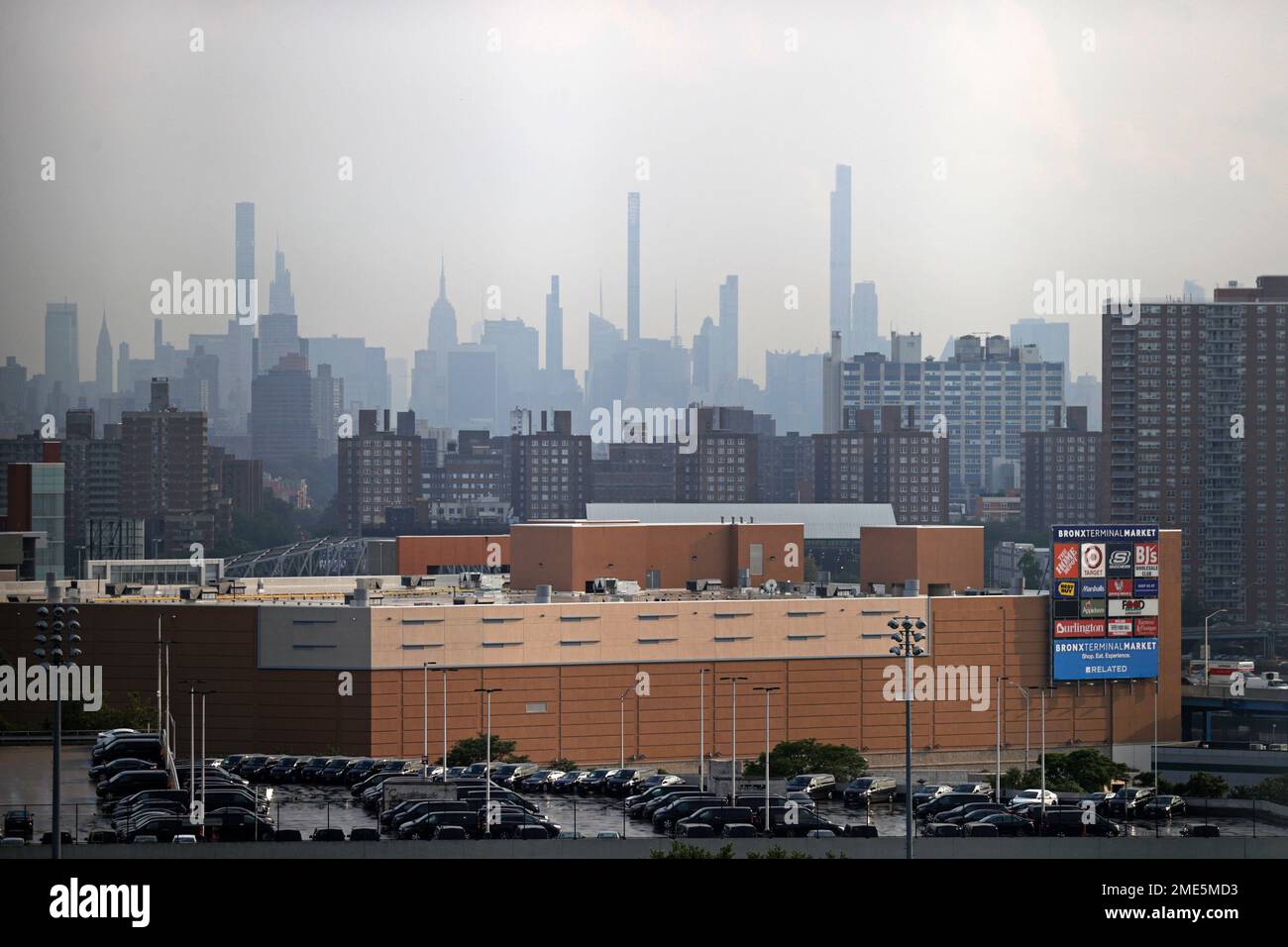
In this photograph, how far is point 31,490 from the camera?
44844mm

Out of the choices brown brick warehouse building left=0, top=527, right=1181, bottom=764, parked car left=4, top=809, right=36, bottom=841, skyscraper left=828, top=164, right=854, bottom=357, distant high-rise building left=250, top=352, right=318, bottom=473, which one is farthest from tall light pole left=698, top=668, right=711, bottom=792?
skyscraper left=828, top=164, right=854, bottom=357

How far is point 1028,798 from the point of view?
2264cm

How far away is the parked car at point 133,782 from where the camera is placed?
66.8 ft

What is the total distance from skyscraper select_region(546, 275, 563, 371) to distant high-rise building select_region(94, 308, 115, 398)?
42409 mm

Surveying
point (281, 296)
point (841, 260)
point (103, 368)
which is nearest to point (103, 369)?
point (103, 368)

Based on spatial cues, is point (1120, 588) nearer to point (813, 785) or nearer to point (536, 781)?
point (813, 785)

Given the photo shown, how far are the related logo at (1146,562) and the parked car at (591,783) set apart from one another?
10712 millimetres

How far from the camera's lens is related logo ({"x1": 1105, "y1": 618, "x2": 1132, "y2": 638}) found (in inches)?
1196

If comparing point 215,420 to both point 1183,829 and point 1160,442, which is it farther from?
point 1183,829

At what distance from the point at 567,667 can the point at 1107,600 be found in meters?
9.20

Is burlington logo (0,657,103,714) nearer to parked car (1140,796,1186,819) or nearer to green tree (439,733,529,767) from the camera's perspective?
green tree (439,733,529,767)

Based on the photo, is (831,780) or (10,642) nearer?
(831,780)
